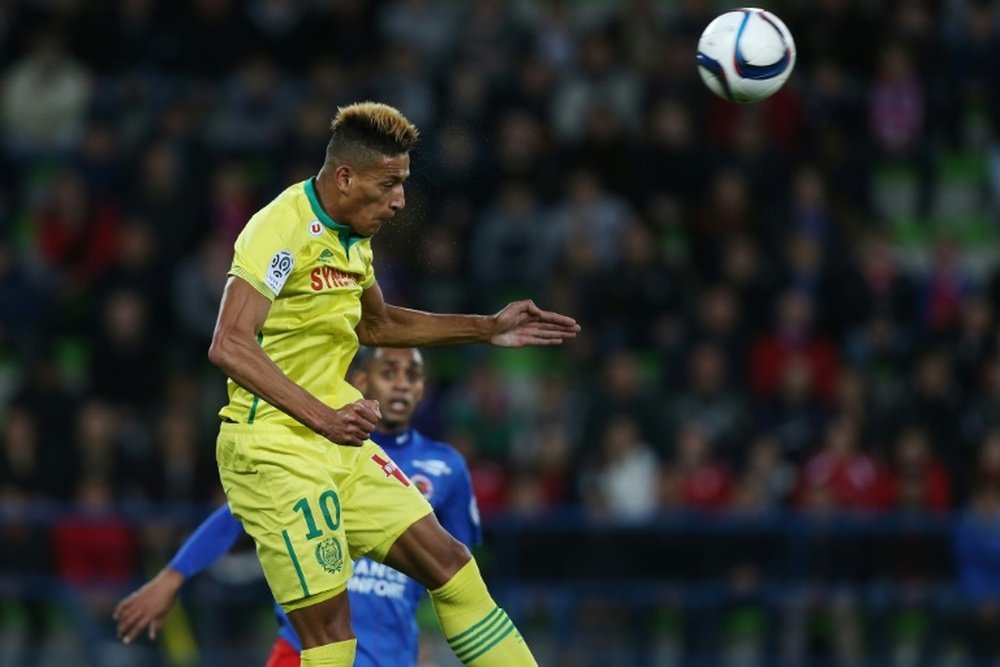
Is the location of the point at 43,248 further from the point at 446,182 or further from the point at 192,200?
the point at 446,182

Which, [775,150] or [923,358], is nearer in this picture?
[923,358]

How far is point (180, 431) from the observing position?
13.0m

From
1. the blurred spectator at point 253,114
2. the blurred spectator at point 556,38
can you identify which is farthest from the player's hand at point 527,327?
the blurred spectator at point 556,38

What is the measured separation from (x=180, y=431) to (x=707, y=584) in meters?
3.79

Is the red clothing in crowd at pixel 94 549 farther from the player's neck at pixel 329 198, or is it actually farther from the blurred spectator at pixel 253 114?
the player's neck at pixel 329 198

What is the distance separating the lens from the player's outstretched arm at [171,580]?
279 inches

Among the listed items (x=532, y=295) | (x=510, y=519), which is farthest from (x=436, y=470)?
(x=532, y=295)

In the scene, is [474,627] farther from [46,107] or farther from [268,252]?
[46,107]

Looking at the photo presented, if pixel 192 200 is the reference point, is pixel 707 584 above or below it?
below

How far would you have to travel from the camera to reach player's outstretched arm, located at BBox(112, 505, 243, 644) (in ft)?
23.3

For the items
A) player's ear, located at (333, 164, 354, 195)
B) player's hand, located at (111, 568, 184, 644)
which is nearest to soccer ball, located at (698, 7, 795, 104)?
player's ear, located at (333, 164, 354, 195)

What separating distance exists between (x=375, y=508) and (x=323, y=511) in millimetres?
234

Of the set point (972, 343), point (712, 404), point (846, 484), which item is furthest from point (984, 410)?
point (712, 404)

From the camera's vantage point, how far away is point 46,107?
15.6 metres
